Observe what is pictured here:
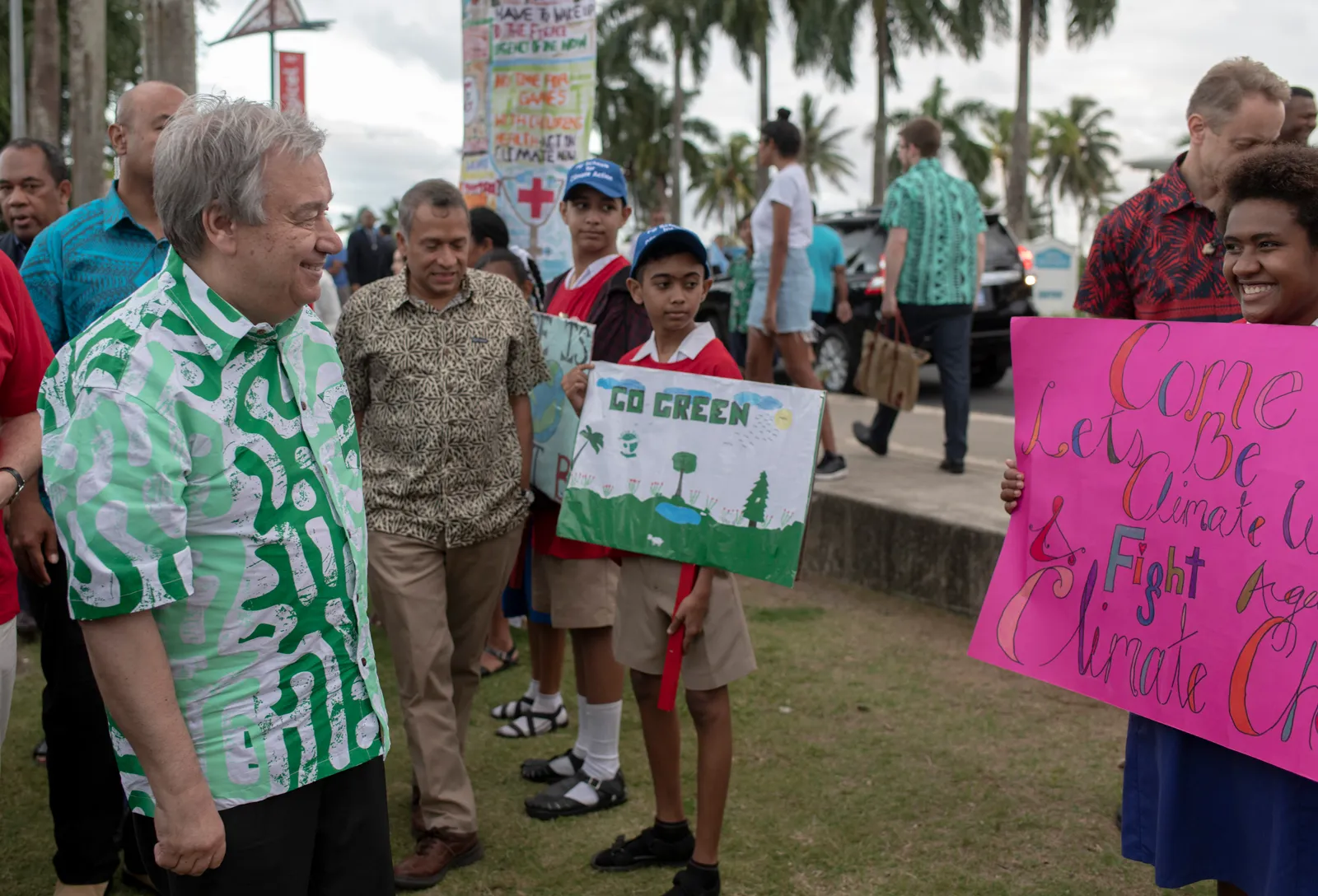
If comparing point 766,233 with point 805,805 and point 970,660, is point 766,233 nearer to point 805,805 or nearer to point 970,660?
point 970,660

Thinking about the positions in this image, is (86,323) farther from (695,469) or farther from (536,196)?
(536,196)

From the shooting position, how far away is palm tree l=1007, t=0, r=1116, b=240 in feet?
99.4

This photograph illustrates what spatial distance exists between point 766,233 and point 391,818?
4420 millimetres

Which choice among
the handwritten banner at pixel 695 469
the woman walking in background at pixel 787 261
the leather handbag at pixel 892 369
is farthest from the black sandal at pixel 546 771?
the leather handbag at pixel 892 369

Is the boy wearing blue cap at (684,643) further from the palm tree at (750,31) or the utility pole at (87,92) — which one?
the palm tree at (750,31)

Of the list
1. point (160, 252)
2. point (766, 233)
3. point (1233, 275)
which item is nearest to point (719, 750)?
point (1233, 275)

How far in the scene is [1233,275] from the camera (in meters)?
2.24

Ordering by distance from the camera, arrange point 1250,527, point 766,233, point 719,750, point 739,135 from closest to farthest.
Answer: point 1250,527, point 719,750, point 766,233, point 739,135

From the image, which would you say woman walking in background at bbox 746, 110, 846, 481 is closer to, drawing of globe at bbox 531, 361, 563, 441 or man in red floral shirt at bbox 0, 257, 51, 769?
drawing of globe at bbox 531, 361, 563, 441

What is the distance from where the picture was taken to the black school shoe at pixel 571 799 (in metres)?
3.65

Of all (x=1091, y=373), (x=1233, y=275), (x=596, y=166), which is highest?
(x=596, y=166)

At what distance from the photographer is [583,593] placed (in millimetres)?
3812

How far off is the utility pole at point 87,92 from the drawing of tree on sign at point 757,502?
345 inches

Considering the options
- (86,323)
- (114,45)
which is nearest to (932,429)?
(86,323)
